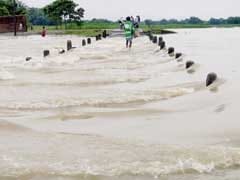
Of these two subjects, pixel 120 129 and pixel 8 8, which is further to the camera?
pixel 8 8

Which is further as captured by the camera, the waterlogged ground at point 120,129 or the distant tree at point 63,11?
the distant tree at point 63,11

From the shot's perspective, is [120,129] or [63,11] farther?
[63,11]

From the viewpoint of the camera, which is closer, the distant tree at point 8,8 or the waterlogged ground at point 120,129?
the waterlogged ground at point 120,129

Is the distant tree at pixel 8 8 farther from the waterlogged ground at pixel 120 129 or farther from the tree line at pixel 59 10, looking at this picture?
the waterlogged ground at pixel 120 129

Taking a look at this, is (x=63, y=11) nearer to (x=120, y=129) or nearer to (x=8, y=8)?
(x=8, y=8)

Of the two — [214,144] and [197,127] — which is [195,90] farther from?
[214,144]

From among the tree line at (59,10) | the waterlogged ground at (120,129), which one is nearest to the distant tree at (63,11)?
the tree line at (59,10)

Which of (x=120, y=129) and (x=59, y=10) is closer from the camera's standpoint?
(x=120, y=129)

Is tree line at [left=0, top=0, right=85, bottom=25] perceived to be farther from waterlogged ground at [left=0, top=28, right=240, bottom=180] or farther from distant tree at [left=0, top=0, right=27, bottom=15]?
waterlogged ground at [left=0, top=28, right=240, bottom=180]

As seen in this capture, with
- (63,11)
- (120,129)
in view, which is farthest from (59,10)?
(120,129)

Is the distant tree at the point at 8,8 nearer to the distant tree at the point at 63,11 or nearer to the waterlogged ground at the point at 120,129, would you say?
the distant tree at the point at 63,11

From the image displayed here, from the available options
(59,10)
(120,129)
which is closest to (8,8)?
(59,10)

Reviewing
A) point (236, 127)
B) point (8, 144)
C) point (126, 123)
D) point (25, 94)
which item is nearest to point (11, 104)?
point (25, 94)

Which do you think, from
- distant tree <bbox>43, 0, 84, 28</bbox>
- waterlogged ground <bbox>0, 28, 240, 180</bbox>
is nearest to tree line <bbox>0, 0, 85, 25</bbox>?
distant tree <bbox>43, 0, 84, 28</bbox>
